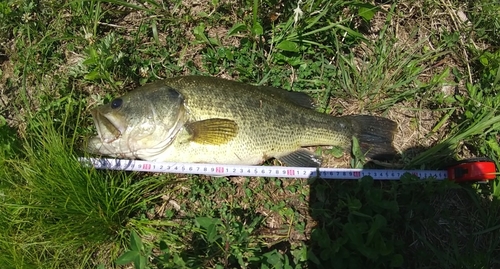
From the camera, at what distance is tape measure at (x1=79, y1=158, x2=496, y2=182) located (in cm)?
370

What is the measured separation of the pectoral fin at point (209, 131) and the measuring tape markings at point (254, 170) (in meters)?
0.30

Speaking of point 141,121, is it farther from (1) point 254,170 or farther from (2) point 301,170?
(2) point 301,170

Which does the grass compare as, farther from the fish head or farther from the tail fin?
the fish head

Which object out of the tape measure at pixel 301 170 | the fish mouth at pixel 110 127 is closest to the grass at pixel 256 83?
the tape measure at pixel 301 170

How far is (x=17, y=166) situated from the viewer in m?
3.60

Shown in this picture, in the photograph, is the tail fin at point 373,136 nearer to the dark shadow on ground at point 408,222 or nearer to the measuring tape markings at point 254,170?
the measuring tape markings at point 254,170

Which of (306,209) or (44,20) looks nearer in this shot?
(306,209)

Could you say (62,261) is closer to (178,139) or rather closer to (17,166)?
(17,166)

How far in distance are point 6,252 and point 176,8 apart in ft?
9.57

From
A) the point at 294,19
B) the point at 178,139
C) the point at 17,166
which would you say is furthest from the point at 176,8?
the point at 17,166

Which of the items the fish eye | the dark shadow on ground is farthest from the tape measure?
the fish eye

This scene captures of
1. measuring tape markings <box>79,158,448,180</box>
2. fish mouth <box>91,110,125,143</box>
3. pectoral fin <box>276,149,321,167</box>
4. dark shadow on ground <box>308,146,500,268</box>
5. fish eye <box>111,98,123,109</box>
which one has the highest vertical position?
fish eye <box>111,98,123,109</box>

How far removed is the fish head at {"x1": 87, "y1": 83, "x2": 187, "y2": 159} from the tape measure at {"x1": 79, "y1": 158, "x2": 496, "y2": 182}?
0.74 feet

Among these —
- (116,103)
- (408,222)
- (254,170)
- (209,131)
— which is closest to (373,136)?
(408,222)
